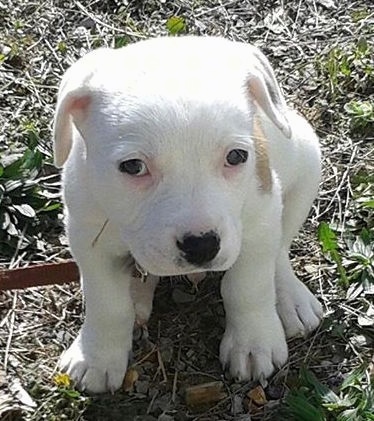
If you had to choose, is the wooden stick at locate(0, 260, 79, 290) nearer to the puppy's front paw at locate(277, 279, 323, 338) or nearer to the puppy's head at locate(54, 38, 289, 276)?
the puppy's head at locate(54, 38, 289, 276)

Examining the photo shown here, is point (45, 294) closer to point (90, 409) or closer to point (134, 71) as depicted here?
point (90, 409)

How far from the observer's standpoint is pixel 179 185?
3.43 metres

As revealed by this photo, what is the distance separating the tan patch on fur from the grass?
2.66ft

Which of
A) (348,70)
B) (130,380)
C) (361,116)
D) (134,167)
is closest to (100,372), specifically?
(130,380)

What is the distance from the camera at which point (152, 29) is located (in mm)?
6051

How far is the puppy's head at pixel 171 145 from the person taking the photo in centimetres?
342

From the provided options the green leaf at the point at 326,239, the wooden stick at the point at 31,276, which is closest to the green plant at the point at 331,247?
the green leaf at the point at 326,239

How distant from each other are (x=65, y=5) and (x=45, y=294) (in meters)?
2.16

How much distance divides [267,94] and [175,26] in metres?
2.32

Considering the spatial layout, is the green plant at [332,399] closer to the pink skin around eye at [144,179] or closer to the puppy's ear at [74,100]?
the pink skin around eye at [144,179]

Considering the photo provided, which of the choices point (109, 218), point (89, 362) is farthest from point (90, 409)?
point (109, 218)

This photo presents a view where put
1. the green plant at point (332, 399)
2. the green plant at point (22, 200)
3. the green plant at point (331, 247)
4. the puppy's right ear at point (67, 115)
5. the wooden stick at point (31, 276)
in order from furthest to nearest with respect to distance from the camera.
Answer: the green plant at point (22, 200) → the green plant at point (331, 247) → the wooden stick at point (31, 276) → the green plant at point (332, 399) → the puppy's right ear at point (67, 115)

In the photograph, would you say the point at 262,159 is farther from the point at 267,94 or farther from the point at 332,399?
the point at 332,399

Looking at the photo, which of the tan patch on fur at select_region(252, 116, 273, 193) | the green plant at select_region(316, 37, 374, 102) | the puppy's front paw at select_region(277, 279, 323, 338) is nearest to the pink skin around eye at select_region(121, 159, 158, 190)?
the tan patch on fur at select_region(252, 116, 273, 193)
